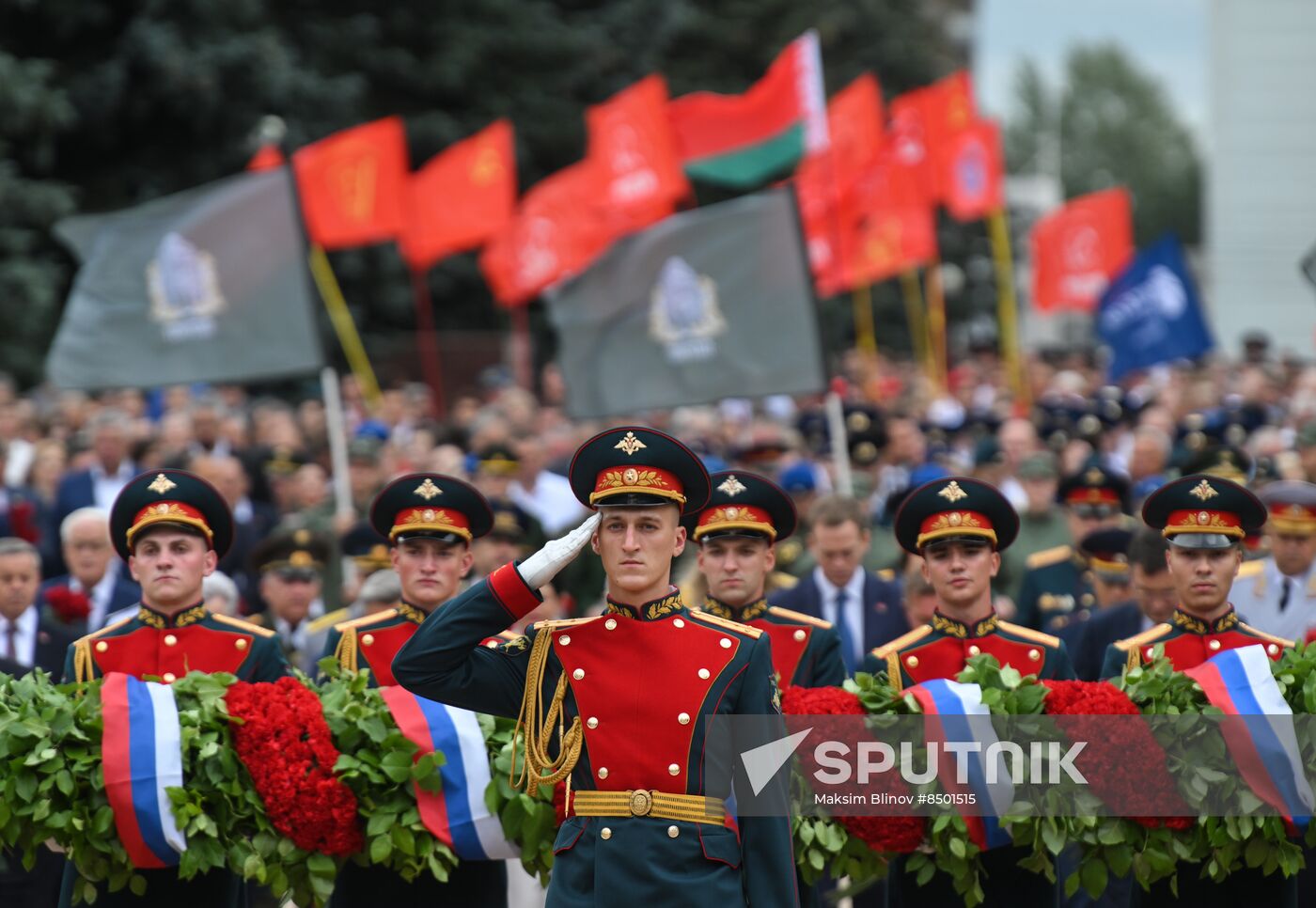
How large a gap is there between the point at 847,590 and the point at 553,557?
468cm

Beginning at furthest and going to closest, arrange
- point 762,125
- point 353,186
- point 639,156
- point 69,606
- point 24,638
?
1. point 353,186
2. point 639,156
3. point 762,125
4. point 69,606
5. point 24,638

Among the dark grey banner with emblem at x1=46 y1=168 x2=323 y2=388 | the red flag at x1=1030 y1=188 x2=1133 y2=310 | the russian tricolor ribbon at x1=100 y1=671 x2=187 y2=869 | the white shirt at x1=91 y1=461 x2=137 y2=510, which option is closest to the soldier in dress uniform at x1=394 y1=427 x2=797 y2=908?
the russian tricolor ribbon at x1=100 y1=671 x2=187 y2=869

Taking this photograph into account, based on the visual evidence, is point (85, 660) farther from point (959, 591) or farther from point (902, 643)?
point (959, 591)

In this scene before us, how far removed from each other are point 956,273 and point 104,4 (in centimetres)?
2299

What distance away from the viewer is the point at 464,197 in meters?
21.5

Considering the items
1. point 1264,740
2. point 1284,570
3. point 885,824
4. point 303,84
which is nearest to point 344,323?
point 303,84

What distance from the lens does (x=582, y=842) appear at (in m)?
5.43

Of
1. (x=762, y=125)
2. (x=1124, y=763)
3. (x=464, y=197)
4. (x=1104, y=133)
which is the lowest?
(x=1124, y=763)

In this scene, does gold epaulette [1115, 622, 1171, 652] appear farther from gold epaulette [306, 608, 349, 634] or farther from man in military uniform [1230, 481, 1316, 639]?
gold epaulette [306, 608, 349, 634]

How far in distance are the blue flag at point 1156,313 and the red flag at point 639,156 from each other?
470cm

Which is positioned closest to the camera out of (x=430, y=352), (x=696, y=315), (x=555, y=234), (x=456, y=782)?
(x=456, y=782)

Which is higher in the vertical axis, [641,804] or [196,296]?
[196,296]

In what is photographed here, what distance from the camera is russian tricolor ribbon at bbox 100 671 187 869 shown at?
6285 mm

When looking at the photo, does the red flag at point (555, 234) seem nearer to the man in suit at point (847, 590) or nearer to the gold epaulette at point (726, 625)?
the man in suit at point (847, 590)
